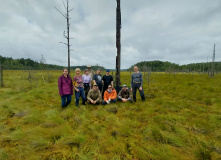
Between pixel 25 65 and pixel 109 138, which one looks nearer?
pixel 109 138

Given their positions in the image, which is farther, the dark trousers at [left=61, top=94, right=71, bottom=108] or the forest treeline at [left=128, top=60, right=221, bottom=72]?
the forest treeline at [left=128, top=60, right=221, bottom=72]

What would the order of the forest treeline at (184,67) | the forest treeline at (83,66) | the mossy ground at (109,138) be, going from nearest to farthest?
1. the mossy ground at (109,138)
2. the forest treeline at (83,66)
3. the forest treeline at (184,67)

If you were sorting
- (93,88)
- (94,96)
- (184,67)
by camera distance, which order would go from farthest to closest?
1. (184,67)
2. (94,96)
3. (93,88)

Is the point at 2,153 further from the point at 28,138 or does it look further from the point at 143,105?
the point at 143,105

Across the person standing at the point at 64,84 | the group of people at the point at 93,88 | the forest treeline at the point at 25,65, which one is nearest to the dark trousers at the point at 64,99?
the group of people at the point at 93,88

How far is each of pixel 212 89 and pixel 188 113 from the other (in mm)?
6655

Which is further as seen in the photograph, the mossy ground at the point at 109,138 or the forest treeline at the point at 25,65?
the forest treeline at the point at 25,65

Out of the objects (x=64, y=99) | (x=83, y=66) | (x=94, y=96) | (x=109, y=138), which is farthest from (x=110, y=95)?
(x=83, y=66)

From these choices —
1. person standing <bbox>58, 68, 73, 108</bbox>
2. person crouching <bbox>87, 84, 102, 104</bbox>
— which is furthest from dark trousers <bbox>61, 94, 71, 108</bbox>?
person crouching <bbox>87, 84, 102, 104</bbox>

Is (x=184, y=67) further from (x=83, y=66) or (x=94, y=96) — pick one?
(x=94, y=96)

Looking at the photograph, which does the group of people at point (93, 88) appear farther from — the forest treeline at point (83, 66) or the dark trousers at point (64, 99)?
the forest treeline at point (83, 66)

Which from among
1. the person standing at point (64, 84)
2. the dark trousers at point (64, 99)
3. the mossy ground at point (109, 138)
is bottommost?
the mossy ground at point (109, 138)

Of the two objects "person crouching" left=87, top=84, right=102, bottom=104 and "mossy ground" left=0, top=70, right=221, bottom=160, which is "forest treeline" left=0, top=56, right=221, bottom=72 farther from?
"mossy ground" left=0, top=70, right=221, bottom=160

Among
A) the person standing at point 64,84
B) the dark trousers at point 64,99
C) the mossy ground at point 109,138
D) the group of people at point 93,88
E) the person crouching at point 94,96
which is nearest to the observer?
the mossy ground at point 109,138
